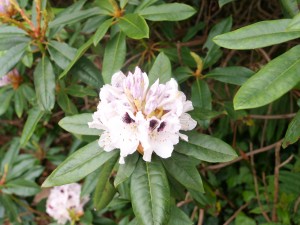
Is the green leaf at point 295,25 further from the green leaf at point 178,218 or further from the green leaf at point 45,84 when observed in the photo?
the green leaf at point 45,84

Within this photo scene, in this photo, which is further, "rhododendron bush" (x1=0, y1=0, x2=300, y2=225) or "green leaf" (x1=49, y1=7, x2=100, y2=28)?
"green leaf" (x1=49, y1=7, x2=100, y2=28)

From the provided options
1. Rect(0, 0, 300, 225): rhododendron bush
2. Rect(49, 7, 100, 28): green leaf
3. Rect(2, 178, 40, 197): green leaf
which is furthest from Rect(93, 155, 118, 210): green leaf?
Rect(2, 178, 40, 197): green leaf

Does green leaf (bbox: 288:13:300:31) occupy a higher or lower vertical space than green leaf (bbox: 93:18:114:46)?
higher

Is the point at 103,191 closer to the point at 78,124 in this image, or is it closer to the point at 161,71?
the point at 78,124

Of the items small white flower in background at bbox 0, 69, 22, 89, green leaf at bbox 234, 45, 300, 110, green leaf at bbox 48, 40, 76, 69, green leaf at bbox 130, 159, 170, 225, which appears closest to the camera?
green leaf at bbox 234, 45, 300, 110

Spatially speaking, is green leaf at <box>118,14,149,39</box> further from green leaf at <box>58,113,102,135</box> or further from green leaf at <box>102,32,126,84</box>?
green leaf at <box>58,113,102,135</box>

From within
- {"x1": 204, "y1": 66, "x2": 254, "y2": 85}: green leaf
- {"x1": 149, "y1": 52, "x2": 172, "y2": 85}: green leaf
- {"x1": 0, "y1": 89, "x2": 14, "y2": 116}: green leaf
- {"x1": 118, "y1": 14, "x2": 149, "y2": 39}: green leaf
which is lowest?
{"x1": 0, "y1": 89, "x2": 14, "y2": 116}: green leaf

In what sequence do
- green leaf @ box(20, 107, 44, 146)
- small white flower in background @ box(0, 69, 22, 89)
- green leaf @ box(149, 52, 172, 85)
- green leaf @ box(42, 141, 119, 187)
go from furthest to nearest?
1. small white flower in background @ box(0, 69, 22, 89)
2. green leaf @ box(20, 107, 44, 146)
3. green leaf @ box(149, 52, 172, 85)
4. green leaf @ box(42, 141, 119, 187)

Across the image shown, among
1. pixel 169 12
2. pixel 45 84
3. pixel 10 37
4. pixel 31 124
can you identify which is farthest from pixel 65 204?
pixel 169 12
